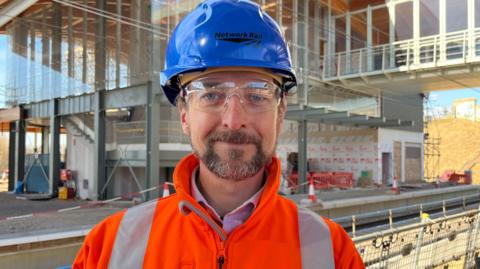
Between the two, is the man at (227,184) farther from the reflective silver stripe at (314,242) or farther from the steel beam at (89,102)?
the steel beam at (89,102)

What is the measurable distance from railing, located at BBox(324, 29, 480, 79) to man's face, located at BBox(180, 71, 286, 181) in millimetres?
20538

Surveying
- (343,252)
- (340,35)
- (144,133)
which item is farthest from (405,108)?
(343,252)

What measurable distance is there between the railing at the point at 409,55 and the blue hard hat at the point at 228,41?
66.9 ft

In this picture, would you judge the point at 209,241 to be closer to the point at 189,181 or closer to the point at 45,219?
the point at 189,181

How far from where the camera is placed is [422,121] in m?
28.7

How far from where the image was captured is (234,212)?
1687 mm

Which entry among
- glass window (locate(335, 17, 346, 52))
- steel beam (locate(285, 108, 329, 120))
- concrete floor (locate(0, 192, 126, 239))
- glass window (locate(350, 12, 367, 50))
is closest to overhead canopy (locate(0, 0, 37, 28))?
concrete floor (locate(0, 192, 126, 239))

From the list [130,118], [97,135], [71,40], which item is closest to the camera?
[97,135]

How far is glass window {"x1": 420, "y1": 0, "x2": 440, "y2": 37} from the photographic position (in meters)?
21.2

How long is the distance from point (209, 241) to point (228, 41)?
793mm

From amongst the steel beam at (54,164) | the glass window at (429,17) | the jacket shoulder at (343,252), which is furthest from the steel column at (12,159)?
the jacket shoulder at (343,252)

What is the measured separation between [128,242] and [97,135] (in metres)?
14.6

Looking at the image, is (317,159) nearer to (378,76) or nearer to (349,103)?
(349,103)

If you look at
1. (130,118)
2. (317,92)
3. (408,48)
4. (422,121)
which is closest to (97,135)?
(130,118)
